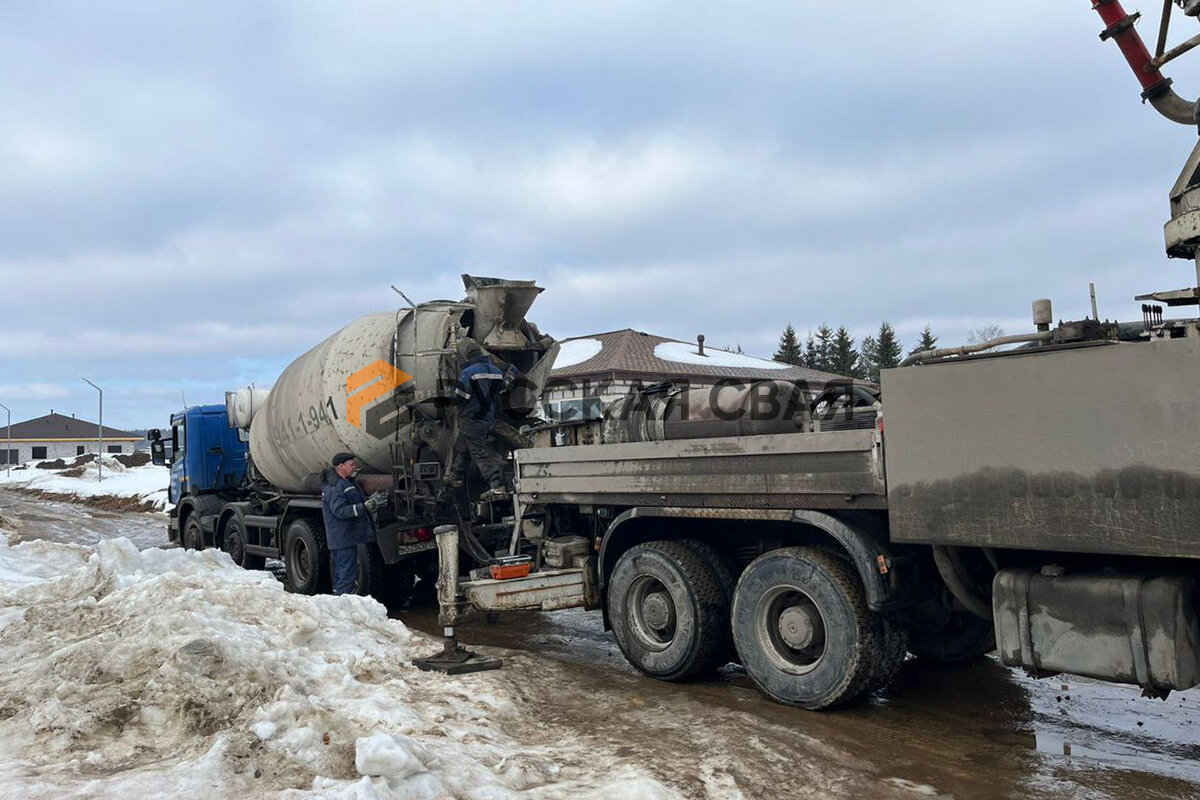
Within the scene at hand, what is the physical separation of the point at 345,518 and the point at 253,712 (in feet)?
14.7

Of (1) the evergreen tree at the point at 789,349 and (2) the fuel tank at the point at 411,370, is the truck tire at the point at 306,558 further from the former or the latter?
(1) the evergreen tree at the point at 789,349

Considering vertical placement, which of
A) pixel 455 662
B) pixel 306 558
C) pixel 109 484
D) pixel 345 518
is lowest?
pixel 455 662

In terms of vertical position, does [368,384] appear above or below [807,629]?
above

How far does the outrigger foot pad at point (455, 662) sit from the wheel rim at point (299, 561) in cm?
440

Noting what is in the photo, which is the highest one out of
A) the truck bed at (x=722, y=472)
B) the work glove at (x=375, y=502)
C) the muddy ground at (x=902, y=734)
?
the truck bed at (x=722, y=472)

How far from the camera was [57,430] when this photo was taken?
83625mm

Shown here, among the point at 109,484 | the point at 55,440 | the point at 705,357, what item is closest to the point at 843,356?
the point at 705,357

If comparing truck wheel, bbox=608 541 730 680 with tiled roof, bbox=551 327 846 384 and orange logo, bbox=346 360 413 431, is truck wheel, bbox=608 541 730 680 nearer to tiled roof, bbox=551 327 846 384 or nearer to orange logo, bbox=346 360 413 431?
orange logo, bbox=346 360 413 431

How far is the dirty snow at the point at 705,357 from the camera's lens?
29922 millimetres

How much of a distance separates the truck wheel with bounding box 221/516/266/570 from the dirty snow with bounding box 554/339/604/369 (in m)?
15.3

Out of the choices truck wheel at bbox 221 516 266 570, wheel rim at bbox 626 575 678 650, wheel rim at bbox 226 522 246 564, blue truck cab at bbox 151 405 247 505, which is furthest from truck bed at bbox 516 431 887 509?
blue truck cab at bbox 151 405 247 505

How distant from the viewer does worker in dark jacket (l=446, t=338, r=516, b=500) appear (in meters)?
8.92

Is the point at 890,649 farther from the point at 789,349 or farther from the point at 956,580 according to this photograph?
the point at 789,349

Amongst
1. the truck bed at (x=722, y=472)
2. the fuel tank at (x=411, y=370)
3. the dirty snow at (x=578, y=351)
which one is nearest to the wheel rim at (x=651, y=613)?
the truck bed at (x=722, y=472)
